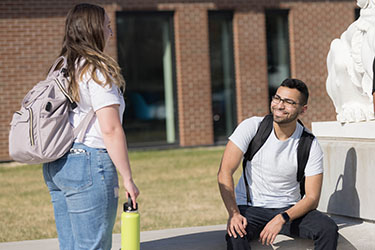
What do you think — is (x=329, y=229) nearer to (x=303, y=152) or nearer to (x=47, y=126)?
(x=303, y=152)

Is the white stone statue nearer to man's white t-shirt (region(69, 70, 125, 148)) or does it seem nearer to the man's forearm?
the man's forearm

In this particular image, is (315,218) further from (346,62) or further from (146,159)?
(146,159)

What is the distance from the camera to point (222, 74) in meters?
15.8

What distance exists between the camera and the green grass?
24.1ft

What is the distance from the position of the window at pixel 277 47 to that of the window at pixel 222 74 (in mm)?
A: 1012

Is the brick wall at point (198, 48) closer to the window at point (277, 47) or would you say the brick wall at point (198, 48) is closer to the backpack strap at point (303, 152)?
the window at point (277, 47)

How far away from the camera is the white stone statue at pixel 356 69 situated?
Answer: 516 cm

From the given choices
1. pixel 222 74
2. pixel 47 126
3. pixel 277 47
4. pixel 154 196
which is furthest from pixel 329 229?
pixel 277 47

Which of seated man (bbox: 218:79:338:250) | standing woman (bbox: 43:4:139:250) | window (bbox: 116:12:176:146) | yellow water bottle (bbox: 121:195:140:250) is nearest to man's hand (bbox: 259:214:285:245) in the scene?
seated man (bbox: 218:79:338:250)

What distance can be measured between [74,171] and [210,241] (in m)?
1.64

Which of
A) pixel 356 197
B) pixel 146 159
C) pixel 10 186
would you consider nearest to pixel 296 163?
pixel 356 197

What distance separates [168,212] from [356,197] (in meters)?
3.32

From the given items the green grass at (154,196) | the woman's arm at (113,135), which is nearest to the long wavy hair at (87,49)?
the woman's arm at (113,135)

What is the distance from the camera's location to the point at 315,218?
4.31 m
